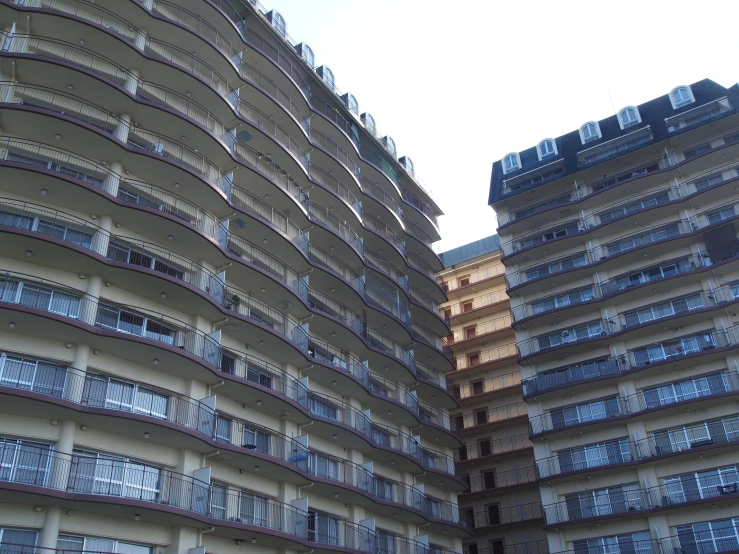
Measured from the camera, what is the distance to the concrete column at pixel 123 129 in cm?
3397

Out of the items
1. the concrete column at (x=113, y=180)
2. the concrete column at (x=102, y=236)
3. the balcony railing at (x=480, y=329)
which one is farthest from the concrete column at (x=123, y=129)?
the balcony railing at (x=480, y=329)

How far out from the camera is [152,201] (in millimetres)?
35188

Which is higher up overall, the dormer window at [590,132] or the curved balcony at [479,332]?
the dormer window at [590,132]

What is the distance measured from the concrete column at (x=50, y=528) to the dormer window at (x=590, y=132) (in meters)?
46.0

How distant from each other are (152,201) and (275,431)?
41.1 ft

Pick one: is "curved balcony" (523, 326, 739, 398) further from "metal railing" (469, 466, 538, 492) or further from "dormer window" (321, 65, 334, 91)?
"dormer window" (321, 65, 334, 91)

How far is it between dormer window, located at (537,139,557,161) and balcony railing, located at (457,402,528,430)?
19758mm

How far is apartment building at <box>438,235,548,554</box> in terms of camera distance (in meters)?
54.6

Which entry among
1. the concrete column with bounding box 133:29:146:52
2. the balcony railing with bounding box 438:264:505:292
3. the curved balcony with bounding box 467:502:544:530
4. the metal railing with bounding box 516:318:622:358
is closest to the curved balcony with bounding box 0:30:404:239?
the concrete column with bounding box 133:29:146:52

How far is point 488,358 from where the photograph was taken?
63781 mm

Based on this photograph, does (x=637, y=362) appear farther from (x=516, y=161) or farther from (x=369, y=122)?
(x=369, y=122)

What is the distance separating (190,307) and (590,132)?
37.1 meters

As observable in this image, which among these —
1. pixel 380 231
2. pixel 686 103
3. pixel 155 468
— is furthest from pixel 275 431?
pixel 686 103

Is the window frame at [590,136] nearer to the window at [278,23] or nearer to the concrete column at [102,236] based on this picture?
the window at [278,23]
